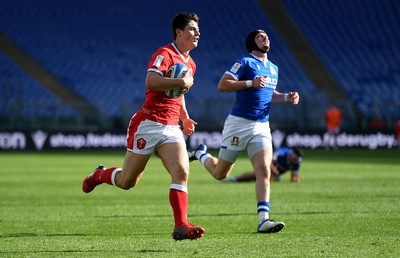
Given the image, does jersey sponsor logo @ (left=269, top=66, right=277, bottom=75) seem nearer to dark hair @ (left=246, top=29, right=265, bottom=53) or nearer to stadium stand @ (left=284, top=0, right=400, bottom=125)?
dark hair @ (left=246, top=29, right=265, bottom=53)

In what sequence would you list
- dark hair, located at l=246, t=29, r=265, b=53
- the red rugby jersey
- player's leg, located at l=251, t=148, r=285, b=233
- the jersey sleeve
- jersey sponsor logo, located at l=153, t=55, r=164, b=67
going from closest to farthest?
1. jersey sponsor logo, located at l=153, t=55, r=164, b=67
2. the red rugby jersey
3. player's leg, located at l=251, t=148, r=285, b=233
4. the jersey sleeve
5. dark hair, located at l=246, t=29, r=265, b=53

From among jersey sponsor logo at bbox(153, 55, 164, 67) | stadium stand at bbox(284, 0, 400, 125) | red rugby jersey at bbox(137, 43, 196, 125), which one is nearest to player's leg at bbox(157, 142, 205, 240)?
red rugby jersey at bbox(137, 43, 196, 125)

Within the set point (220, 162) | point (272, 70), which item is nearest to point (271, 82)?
point (272, 70)

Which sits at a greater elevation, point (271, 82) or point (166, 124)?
point (271, 82)

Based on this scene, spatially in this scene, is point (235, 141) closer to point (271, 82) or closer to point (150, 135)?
point (271, 82)

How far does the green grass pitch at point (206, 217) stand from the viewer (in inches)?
292

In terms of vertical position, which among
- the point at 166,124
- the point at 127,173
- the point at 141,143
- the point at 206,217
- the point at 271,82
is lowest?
the point at 206,217

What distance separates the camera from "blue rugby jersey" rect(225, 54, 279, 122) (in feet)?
30.8

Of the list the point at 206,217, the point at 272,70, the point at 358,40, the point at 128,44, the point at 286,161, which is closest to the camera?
the point at 272,70

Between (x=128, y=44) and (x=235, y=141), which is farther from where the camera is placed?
(x=128, y=44)

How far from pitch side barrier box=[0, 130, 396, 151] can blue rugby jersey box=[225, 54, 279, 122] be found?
23.8m

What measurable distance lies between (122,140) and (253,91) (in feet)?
82.6

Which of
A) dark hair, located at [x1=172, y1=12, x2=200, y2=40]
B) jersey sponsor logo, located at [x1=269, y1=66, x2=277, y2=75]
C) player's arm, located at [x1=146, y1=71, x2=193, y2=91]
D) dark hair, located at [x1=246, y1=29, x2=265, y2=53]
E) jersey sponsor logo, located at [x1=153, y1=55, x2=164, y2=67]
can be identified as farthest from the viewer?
jersey sponsor logo, located at [x1=269, y1=66, x2=277, y2=75]

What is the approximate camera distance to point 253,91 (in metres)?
9.50
